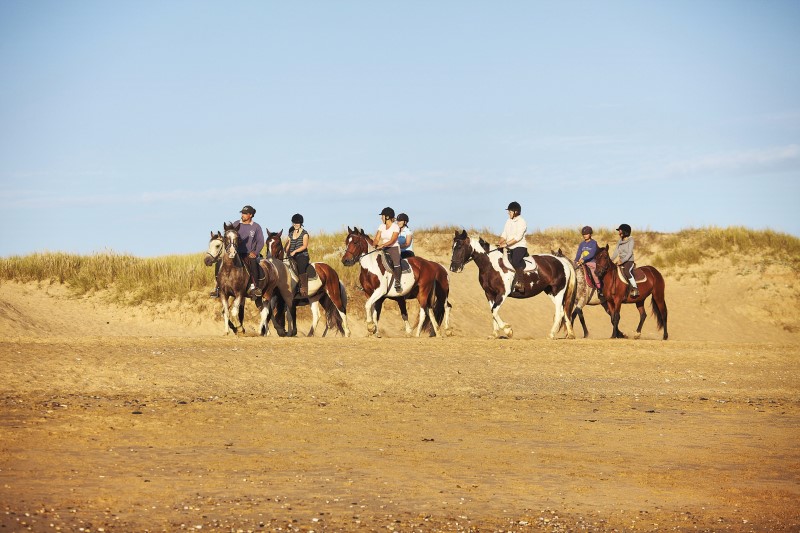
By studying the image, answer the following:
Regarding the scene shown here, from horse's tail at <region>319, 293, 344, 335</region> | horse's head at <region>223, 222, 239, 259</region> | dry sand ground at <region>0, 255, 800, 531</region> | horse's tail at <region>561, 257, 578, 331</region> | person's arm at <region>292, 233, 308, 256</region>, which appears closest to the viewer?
dry sand ground at <region>0, 255, 800, 531</region>

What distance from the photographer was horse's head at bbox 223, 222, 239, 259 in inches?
851

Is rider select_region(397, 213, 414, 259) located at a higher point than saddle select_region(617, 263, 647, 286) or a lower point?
higher

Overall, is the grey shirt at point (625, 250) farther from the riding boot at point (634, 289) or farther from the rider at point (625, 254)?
the riding boot at point (634, 289)

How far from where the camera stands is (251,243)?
895 inches

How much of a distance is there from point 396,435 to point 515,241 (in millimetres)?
11616

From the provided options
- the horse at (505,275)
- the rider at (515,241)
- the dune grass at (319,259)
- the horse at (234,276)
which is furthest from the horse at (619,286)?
the dune grass at (319,259)

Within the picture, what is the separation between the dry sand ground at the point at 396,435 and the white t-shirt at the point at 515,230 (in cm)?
296

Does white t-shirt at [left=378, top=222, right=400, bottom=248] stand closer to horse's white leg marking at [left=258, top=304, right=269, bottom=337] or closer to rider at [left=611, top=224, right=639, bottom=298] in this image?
horse's white leg marking at [left=258, top=304, right=269, bottom=337]

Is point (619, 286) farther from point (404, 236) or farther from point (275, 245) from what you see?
point (275, 245)

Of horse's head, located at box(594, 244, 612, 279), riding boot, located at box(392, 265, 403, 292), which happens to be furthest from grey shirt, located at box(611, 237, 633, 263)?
riding boot, located at box(392, 265, 403, 292)

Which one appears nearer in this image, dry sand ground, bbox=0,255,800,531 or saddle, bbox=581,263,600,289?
dry sand ground, bbox=0,255,800,531

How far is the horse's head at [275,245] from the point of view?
79.8 ft

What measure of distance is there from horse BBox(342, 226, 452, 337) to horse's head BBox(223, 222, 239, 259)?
8.91 ft

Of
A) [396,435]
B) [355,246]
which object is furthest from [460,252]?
[396,435]
